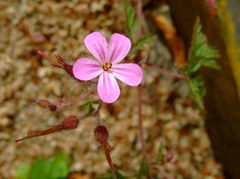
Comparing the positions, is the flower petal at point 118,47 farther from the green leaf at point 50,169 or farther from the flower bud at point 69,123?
the green leaf at point 50,169

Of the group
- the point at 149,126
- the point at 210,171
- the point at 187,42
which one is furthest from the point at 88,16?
the point at 210,171

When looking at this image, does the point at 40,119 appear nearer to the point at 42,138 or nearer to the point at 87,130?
the point at 42,138

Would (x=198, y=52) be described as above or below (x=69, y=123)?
above

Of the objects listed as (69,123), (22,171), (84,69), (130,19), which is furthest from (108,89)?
(22,171)

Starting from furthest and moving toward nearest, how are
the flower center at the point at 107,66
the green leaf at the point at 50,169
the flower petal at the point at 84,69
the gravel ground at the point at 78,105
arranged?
the gravel ground at the point at 78,105 → the green leaf at the point at 50,169 → the flower center at the point at 107,66 → the flower petal at the point at 84,69

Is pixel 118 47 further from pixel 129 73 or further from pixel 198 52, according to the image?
pixel 198 52

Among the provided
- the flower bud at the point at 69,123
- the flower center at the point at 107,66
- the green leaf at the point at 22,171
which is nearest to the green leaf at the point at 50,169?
the green leaf at the point at 22,171
